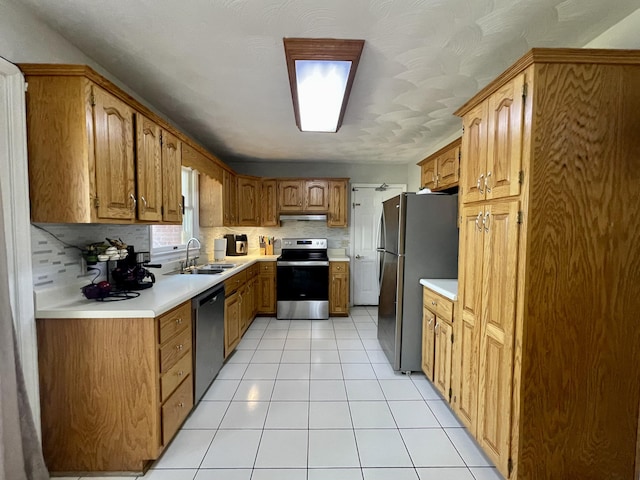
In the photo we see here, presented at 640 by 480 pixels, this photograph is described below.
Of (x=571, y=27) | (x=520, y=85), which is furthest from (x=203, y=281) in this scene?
(x=571, y=27)

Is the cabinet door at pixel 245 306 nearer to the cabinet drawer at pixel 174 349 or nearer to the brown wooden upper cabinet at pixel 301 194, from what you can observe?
the cabinet drawer at pixel 174 349

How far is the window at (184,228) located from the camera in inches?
110

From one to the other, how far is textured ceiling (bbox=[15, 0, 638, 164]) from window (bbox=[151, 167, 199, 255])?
3.52 ft

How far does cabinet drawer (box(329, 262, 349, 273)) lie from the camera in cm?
418

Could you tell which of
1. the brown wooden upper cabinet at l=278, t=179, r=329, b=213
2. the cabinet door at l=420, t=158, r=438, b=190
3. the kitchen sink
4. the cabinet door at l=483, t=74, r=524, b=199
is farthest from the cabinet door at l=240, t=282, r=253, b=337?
the cabinet door at l=483, t=74, r=524, b=199

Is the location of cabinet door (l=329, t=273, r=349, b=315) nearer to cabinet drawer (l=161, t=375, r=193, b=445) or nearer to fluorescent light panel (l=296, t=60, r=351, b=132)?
fluorescent light panel (l=296, t=60, r=351, b=132)

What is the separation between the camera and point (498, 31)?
152 centimetres

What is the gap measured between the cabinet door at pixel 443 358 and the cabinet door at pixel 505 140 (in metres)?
1.05

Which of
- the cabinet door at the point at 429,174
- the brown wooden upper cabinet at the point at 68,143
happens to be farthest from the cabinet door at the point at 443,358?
the brown wooden upper cabinet at the point at 68,143

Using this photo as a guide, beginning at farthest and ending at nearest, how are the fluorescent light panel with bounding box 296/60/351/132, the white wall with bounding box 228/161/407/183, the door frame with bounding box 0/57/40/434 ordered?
the white wall with bounding box 228/161/407/183 < the fluorescent light panel with bounding box 296/60/351/132 < the door frame with bounding box 0/57/40/434

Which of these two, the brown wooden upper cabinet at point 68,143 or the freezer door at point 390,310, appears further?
the freezer door at point 390,310

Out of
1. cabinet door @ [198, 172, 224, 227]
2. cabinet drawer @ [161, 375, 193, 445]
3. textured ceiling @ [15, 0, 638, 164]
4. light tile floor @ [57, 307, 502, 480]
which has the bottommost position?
light tile floor @ [57, 307, 502, 480]

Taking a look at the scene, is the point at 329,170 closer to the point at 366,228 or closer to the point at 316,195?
the point at 316,195

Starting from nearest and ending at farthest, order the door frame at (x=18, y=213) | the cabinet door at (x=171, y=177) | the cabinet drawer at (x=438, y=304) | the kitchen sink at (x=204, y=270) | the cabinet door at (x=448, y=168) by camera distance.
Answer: the door frame at (x=18, y=213) < the cabinet drawer at (x=438, y=304) < the cabinet door at (x=171, y=177) < the cabinet door at (x=448, y=168) < the kitchen sink at (x=204, y=270)
